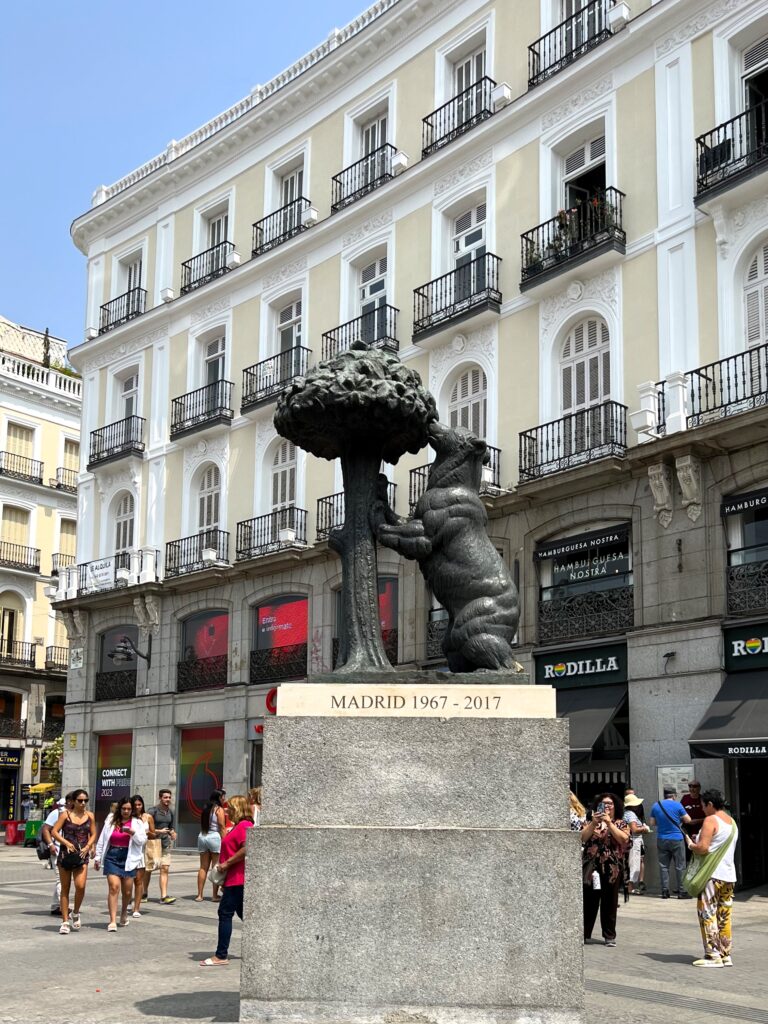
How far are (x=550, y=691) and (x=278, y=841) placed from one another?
186 centimetres

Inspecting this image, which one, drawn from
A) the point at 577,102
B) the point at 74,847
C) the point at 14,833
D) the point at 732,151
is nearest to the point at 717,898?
the point at 74,847

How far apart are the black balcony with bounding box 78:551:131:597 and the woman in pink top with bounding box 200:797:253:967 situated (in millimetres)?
22002

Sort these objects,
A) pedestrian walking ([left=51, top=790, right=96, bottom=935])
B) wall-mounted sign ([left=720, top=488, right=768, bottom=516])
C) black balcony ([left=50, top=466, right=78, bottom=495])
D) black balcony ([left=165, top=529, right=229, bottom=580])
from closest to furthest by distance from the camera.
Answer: pedestrian walking ([left=51, top=790, right=96, bottom=935]) < wall-mounted sign ([left=720, top=488, right=768, bottom=516]) < black balcony ([left=165, top=529, right=229, bottom=580]) < black balcony ([left=50, top=466, right=78, bottom=495])

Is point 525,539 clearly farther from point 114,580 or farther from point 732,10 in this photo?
point 114,580

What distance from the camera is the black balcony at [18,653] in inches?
1868

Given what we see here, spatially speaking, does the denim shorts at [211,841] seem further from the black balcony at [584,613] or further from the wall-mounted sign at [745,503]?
the wall-mounted sign at [745,503]

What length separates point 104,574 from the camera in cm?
3378

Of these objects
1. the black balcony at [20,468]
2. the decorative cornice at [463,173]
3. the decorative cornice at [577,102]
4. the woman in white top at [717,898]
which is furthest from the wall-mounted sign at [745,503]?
the black balcony at [20,468]

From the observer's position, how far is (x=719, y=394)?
67.1ft

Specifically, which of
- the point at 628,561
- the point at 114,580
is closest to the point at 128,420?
the point at 114,580

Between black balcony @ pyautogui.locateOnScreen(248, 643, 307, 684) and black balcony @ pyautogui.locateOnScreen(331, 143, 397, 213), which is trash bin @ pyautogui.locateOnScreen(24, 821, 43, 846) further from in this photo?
black balcony @ pyautogui.locateOnScreen(331, 143, 397, 213)

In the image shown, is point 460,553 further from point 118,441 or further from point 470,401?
point 118,441

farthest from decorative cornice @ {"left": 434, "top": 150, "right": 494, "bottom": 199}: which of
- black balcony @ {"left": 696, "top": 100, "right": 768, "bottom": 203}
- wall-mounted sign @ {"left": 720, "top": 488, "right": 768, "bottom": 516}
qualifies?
wall-mounted sign @ {"left": 720, "top": 488, "right": 768, "bottom": 516}

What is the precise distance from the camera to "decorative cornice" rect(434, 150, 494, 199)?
26.0m
